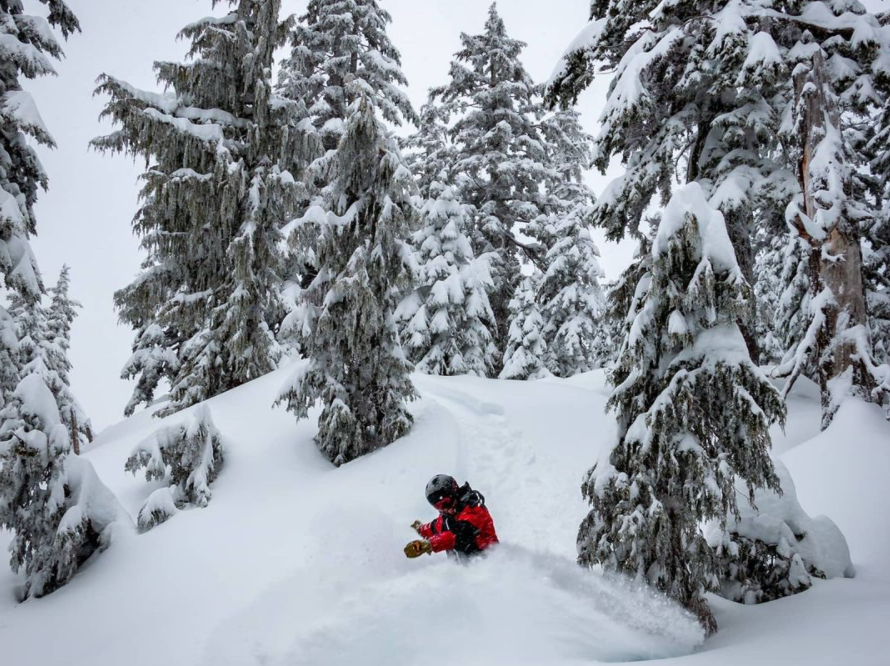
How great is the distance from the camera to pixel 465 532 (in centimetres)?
596

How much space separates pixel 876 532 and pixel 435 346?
45.7ft

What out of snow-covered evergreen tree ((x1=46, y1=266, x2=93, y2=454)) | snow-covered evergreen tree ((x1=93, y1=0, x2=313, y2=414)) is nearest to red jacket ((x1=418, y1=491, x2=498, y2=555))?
snow-covered evergreen tree ((x1=93, y1=0, x2=313, y2=414))

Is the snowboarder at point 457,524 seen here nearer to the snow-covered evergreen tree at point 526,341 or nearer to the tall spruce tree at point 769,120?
the tall spruce tree at point 769,120

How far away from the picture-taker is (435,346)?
1903 cm

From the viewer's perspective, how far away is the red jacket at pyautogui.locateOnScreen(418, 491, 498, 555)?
19.2ft

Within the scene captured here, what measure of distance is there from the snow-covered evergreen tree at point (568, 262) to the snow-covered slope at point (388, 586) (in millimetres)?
11864

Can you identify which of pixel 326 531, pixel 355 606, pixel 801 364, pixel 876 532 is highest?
pixel 801 364

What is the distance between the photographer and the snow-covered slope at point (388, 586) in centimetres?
430

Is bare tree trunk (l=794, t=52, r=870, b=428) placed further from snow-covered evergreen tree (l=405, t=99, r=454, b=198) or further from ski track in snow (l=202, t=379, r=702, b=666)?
snow-covered evergreen tree (l=405, t=99, r=454, b=198)

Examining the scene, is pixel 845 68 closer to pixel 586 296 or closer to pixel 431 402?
pixel 431 402

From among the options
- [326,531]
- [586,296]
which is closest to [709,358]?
[326,531]

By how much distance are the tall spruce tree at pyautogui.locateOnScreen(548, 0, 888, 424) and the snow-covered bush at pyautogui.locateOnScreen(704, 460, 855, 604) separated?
414 cm

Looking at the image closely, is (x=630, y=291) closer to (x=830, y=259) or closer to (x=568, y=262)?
(x=830, y=259)

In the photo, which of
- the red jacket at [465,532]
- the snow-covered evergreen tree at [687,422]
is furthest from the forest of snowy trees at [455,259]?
the red jacket at [465,532]
